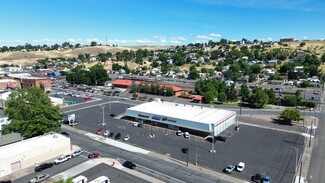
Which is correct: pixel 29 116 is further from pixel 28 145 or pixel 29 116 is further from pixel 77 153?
pixel 77 153

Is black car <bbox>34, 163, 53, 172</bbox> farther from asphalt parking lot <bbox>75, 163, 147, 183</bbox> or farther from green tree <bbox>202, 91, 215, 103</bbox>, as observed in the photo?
green tree <bbox>202, 91, 215, 103</bbox>

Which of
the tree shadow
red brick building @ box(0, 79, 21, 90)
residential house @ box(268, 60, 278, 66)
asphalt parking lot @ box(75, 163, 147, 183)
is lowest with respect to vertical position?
asphalt parking lot @ box(75, 163, 147, 183)

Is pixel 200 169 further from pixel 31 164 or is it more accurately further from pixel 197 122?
pixel 31 164

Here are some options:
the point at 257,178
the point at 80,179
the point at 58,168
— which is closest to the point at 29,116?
the point at 58,168

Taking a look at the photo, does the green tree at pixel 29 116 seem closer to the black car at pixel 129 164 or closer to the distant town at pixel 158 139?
the distant town at pixel 158 139

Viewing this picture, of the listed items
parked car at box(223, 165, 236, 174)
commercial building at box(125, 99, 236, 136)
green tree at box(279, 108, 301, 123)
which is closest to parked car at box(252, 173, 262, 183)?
parked car at box(223, 165, 236, 174)

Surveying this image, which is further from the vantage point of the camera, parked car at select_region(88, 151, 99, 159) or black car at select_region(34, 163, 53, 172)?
parked car at select_region(88, 151, 99, 159)
